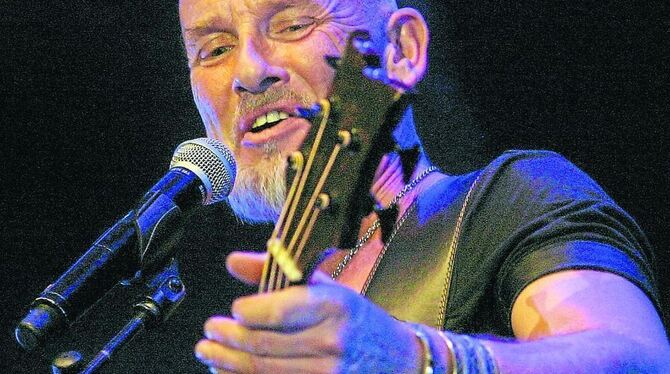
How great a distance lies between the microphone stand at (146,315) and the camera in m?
1.28

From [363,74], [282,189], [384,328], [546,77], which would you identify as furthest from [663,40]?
[384,328]

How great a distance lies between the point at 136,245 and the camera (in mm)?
1274

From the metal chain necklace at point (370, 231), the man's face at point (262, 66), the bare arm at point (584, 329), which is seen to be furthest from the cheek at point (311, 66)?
the bare arm at point (584, 329)

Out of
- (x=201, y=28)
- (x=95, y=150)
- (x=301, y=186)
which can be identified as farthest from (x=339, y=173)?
(x=95, y=150)

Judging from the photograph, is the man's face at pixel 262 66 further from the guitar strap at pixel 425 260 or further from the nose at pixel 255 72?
the guitar strap at pixel 425 260

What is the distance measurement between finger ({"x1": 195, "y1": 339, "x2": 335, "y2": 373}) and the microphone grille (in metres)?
0.70

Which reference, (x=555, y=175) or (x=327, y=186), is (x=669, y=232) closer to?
(x=555, y=175)

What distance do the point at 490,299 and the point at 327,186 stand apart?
42 centimetres

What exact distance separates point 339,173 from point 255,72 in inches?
30.3

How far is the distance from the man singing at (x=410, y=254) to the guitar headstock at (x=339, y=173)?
46mm

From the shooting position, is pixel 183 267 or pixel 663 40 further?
pixel 183 267

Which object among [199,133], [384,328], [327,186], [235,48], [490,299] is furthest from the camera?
[199,133]

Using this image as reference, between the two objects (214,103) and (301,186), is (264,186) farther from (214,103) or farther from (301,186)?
(301,186)

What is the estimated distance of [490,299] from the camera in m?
1.28
